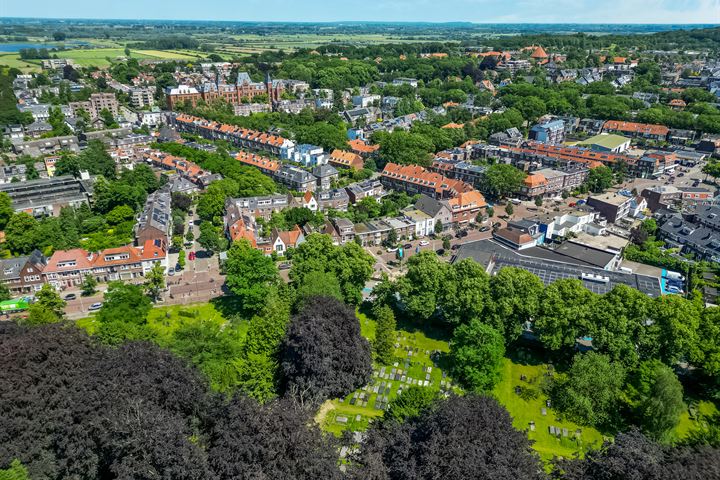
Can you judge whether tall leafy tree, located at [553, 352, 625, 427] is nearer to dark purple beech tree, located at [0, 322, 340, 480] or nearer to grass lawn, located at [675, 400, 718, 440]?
grass lawn, located at [675, 400, 718, 440]

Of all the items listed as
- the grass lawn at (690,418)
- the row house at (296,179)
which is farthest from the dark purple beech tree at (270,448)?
the row house at (296,179)

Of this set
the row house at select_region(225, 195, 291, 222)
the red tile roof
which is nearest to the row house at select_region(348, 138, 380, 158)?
the row house at select_region(225, 195, 291, 222)

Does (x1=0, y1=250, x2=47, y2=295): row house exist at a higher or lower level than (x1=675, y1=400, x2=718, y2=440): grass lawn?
higher

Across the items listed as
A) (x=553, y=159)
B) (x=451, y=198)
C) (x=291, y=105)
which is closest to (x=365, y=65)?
(x=291, y=105)

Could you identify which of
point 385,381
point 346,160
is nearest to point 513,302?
point 385,381

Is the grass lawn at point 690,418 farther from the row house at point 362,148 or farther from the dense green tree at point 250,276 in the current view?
the row house at point 362,148
